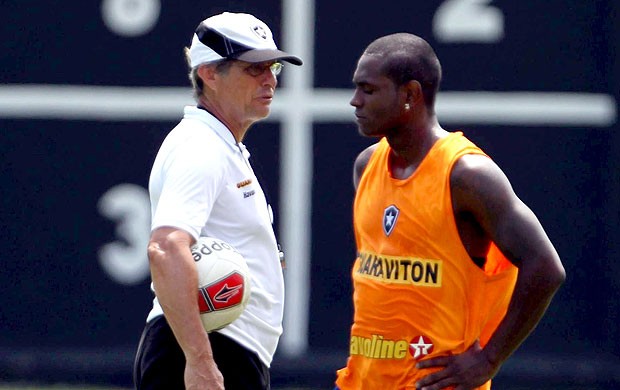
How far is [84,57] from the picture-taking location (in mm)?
7980

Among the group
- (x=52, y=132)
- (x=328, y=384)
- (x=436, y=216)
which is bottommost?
(x=328, y=384)

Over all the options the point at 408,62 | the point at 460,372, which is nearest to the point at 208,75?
the point at 408,62

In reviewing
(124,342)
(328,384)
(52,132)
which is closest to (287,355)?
(328,384)

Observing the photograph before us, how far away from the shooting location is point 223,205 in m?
4.20

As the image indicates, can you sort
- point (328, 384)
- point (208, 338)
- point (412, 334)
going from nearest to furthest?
point (208, 338), point (412, 334), point (328, 384)

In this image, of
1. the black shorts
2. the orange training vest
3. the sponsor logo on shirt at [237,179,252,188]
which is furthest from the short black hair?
the black shorts

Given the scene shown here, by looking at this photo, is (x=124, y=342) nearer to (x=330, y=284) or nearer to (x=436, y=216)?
(x=330, y=284)

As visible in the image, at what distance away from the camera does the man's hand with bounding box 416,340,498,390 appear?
13.8 ft

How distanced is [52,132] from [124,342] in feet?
4.25

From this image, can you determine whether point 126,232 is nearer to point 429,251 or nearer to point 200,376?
point 429,251

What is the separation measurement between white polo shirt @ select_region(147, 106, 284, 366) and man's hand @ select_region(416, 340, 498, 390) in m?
0.52

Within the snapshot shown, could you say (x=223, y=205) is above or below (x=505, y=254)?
above

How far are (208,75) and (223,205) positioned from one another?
1.59ft

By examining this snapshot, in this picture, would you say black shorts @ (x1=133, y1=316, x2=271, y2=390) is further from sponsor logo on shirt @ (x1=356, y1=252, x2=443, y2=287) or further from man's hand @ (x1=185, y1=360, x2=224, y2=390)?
sponsor logo on shirt @ (x1=356, y1=252, x2=443, y2=287)
